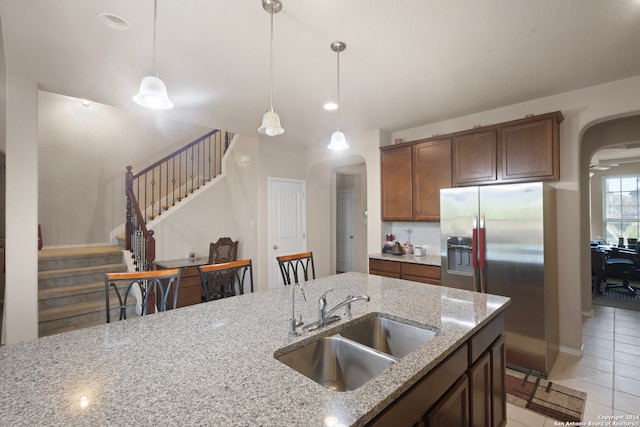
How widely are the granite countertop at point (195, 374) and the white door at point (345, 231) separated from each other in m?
5.34

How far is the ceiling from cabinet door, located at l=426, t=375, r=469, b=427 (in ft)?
6.98

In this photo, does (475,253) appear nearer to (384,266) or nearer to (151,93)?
(384,266)

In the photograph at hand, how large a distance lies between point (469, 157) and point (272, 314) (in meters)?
2.95

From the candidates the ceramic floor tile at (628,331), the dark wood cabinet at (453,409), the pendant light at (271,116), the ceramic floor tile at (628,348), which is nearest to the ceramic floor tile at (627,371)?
the ceramic floor tile at (628,348)

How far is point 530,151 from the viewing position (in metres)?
3.04

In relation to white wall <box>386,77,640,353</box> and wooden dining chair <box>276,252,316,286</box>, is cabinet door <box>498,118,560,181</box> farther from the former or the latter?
wooden dining chair <box>276,252,316,286</box>

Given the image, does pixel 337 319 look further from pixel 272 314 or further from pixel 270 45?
pixel 270 45

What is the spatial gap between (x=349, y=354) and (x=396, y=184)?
307 centimetres

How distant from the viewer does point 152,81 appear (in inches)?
66.7

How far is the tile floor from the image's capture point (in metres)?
2.23

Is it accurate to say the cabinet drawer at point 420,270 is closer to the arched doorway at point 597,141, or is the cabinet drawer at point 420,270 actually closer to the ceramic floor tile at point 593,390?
the ceramic floor tile at point 593,390

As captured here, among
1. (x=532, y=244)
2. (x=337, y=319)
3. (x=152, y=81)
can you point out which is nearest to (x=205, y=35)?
(x=152, y=81)

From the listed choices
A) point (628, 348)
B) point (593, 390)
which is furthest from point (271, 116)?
point (628, 348)

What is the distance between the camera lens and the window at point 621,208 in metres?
6.98
